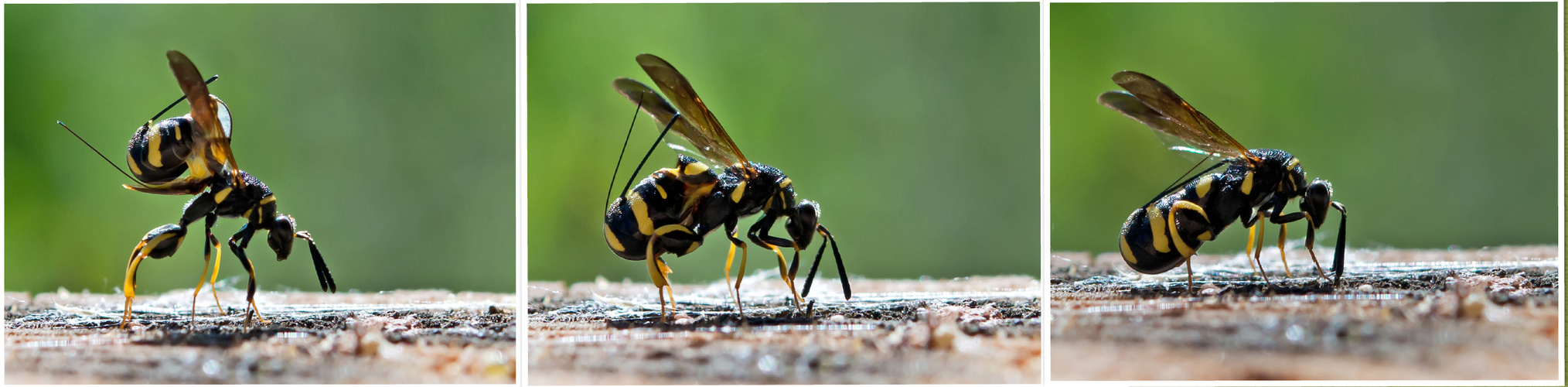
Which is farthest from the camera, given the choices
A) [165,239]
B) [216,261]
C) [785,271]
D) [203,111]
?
[785,271]

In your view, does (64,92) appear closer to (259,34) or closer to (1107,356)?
(259,34)

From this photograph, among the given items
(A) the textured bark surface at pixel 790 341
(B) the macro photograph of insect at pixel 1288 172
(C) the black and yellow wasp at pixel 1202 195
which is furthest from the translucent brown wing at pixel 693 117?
(C) the black and yellow wasp at pixel 1202 195

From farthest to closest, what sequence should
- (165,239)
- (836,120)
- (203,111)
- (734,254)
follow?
(836,120), (734,254), (165,239), (203,111)

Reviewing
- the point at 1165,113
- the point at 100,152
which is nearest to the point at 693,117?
the point at 1165,113

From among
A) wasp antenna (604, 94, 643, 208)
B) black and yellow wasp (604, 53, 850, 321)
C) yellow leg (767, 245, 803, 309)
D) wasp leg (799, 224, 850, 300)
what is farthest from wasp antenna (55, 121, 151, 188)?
wasp leg (799, 224, 850, 300)

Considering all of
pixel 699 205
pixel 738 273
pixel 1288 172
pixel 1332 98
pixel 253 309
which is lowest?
pixel 253 309

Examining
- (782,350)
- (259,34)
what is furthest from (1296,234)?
(259,34)

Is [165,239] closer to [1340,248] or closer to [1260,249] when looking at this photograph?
[1260,249]
